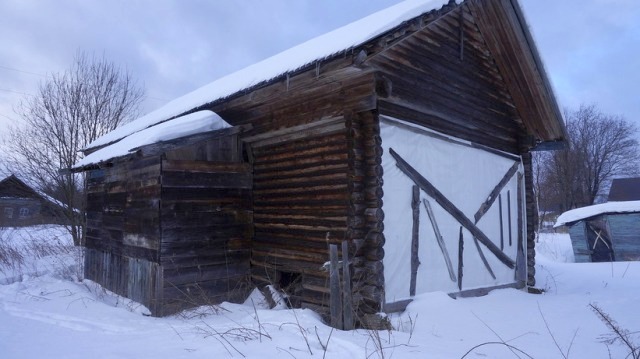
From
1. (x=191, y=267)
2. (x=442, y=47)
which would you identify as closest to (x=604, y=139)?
(x=442, y=47)

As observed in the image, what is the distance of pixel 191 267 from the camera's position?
25.1ft

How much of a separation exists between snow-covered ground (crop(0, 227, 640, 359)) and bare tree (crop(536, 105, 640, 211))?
3575cm

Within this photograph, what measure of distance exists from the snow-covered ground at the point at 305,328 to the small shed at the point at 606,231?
972 cm

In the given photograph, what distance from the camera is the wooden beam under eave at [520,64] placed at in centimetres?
805

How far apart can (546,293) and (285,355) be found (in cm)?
738

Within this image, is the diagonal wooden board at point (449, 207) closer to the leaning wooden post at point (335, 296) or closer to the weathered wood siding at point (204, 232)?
the leaning wooden post at point (335, 296)

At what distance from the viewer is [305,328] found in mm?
5148

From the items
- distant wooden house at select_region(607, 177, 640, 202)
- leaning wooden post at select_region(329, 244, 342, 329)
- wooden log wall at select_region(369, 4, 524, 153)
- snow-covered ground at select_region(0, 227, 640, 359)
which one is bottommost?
snow-covered ground at select_region(0, 227, 640, 359)

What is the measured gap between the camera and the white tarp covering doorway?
6.81m

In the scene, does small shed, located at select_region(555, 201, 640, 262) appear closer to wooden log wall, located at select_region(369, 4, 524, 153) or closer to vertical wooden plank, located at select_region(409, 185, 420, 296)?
wooden log wall, located at select_region(369, 4, 524, 153)

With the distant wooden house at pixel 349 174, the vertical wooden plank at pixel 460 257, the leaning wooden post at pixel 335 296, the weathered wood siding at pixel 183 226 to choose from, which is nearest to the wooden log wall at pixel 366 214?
the distant wooden house at pixel 349 174

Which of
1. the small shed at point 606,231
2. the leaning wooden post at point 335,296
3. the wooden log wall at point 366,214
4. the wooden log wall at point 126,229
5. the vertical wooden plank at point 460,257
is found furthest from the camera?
the small shed at point 606,231

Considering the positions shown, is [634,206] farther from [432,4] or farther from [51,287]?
[51,287]

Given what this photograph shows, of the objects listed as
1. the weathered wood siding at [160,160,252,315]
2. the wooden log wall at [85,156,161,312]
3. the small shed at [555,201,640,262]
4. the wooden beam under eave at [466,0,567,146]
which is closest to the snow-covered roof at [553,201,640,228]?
the small shed at [555,201,640,262]
